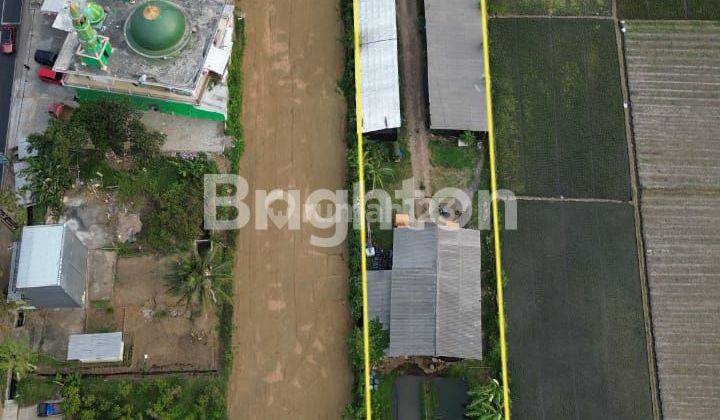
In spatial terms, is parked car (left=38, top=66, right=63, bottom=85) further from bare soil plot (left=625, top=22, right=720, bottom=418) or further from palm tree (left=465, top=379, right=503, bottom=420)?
bare soil plot (left=625, top=22, right=720, bottom=418)

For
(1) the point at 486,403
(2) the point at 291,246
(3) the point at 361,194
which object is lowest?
(1) the point at 486,403

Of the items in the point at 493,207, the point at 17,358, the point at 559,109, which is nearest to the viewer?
the point at 17,358

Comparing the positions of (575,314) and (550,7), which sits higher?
(550,7)

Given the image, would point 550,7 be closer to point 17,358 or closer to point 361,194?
point 361,194

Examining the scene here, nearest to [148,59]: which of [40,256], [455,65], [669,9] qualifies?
[40,256]

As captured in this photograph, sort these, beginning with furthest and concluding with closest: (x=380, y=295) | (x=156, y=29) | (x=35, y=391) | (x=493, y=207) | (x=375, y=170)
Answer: (x=493, y=207)
(x=375, y=170)
(x=156, y=29)
(x=380, y=295)
(x=35, y=391)

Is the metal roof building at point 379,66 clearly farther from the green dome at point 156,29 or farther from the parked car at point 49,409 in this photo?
the parked car at point 49,409

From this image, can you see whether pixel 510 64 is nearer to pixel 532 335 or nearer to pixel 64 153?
pixel 532 335
